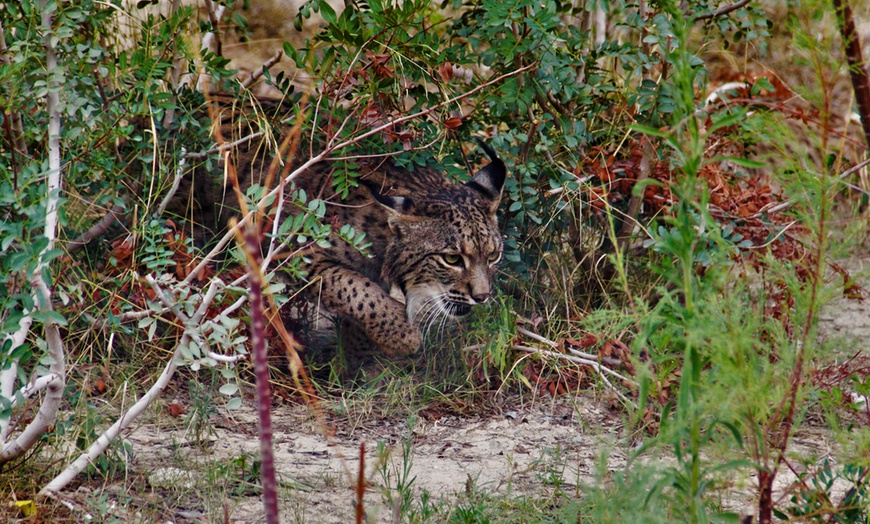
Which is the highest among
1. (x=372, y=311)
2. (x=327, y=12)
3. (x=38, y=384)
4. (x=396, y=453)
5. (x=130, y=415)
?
(x=327, y=12)

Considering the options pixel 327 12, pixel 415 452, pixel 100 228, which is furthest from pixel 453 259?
pixel 100 228

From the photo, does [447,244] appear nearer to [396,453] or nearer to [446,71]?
[446,71]

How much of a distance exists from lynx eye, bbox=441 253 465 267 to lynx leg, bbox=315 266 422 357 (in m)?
0.33

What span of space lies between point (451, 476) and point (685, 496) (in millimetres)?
1538

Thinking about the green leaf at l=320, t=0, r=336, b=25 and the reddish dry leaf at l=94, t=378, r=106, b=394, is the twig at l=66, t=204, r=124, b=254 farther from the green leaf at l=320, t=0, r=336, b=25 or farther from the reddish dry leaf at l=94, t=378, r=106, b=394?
the green leaf at l=320, t=0, r=336, b=25

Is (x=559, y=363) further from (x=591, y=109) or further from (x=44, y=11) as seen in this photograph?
(x=44, y=11)

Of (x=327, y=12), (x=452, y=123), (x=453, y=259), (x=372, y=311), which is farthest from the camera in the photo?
(x=453, y=259)

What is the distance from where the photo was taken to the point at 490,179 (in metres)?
4.52

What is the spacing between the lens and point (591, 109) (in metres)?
4.68

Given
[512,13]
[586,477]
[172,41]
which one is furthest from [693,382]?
[172,41]

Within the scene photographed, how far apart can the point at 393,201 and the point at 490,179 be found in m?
0.48

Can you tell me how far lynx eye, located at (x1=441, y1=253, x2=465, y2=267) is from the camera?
4566 mm

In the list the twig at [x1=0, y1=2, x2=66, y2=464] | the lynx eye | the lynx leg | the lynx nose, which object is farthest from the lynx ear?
the twig at [x1=0, y1=2, x2=66, y2=464]

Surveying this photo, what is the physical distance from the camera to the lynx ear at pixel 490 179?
4.39 m
